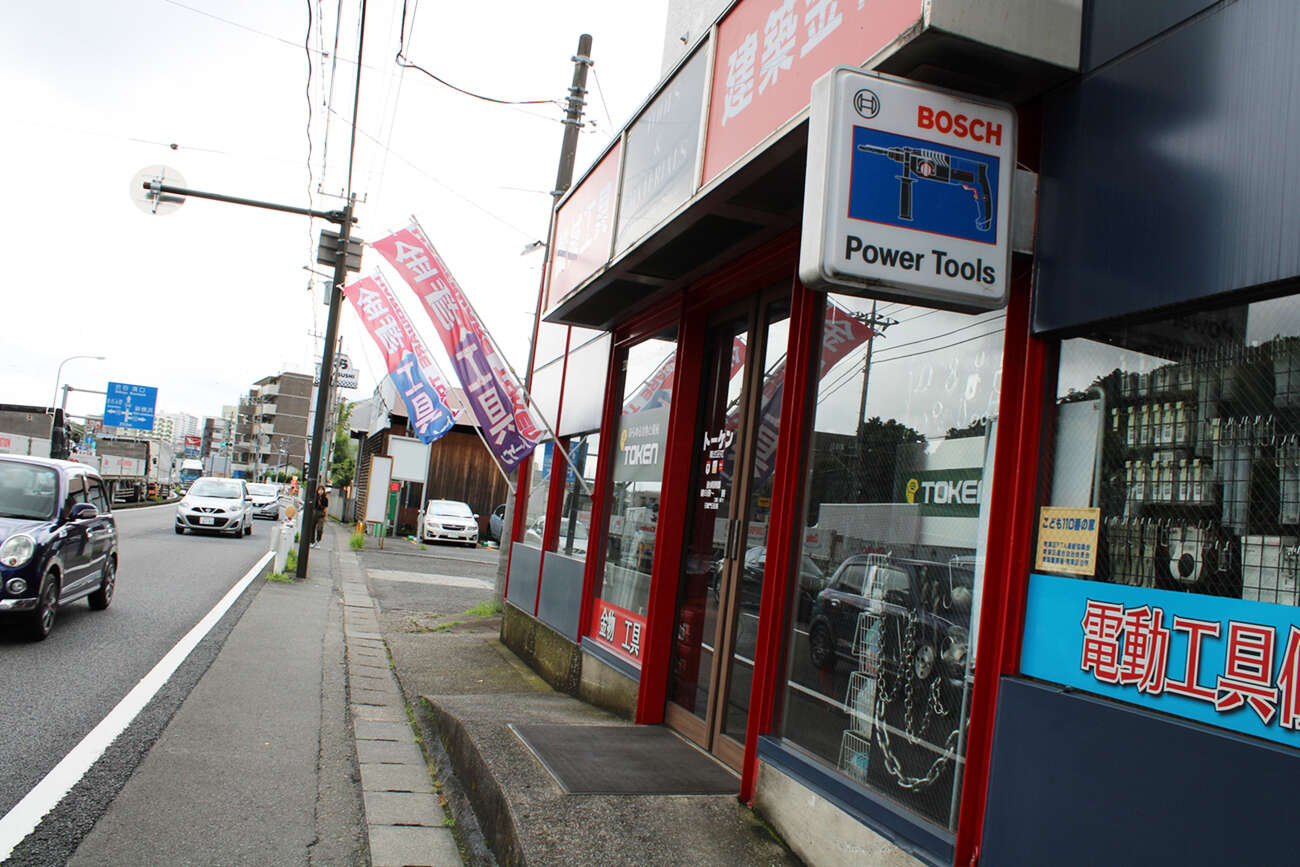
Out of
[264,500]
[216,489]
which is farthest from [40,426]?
[216,489]

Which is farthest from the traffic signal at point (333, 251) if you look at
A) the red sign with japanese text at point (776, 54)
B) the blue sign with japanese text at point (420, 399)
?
the red sign with japanese text at point (776, 54)

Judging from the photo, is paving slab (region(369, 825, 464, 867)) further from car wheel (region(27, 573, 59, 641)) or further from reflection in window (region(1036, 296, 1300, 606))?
car wheel (region(27, 573, 59, 641))

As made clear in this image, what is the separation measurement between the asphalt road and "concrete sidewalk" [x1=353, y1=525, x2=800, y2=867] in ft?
6.03

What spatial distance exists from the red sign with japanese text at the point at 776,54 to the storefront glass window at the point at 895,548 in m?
Result: 0.94

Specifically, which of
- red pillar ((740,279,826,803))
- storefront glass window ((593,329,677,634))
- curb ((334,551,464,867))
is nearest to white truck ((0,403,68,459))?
curb ((334,551,464,867))

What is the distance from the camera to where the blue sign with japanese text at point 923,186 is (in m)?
3.00

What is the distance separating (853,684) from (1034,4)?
2.62m

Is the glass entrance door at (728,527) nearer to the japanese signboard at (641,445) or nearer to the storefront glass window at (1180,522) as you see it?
the japanese signboard at (641,445)

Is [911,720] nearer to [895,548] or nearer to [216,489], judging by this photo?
[895,548]

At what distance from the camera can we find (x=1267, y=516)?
7.66ft

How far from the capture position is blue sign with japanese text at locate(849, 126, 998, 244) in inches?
118

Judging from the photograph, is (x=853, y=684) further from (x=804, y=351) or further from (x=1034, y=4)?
(x=1034, y=4)

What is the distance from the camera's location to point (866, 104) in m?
3.04

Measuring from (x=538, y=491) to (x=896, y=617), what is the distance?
650 centimetres
